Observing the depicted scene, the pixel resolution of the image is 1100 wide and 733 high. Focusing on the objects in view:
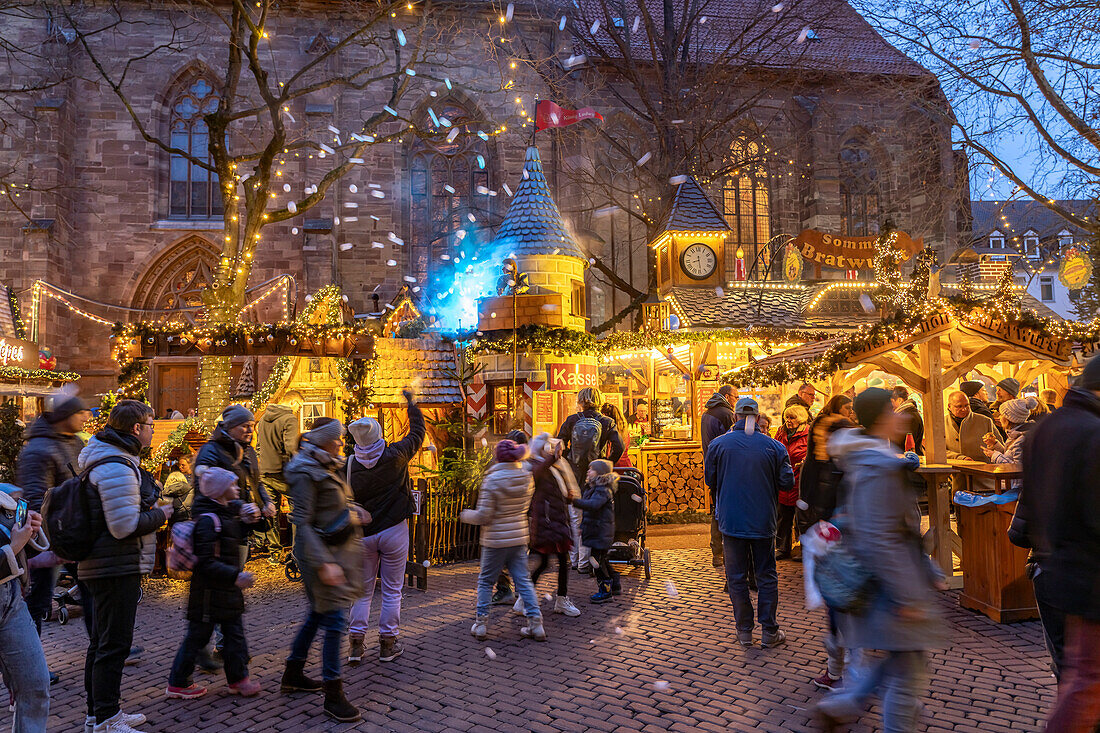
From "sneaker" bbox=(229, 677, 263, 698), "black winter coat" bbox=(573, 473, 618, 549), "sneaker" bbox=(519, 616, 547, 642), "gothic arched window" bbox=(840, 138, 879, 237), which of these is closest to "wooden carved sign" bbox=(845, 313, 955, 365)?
"black winter coat" bbox=(573, 473, 618, 549)

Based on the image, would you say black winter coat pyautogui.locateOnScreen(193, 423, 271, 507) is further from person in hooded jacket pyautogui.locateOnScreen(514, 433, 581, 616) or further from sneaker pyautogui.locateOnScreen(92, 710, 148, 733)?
person in hooded jacket pyautogui.locateOnScreen(514, 433, 581, 616)

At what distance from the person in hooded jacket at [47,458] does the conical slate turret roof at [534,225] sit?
9.47 metres

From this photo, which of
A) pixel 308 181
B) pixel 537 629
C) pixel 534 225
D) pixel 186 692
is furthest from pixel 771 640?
pixel 308 181

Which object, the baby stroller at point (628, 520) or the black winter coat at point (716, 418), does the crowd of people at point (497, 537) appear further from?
the black winter coat at point (716, 418)

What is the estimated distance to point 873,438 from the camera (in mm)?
3326

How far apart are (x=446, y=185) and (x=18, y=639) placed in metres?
19.8

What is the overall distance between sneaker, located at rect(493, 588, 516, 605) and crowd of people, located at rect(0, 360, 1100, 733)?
0.03 m

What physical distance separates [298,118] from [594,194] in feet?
29.7

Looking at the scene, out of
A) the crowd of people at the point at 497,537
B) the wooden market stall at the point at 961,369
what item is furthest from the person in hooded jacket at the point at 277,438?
the wooden market stall at the point at 961,369

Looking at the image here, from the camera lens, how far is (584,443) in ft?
24.2

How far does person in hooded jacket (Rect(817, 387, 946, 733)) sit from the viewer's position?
118 inches

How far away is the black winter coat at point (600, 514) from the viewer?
659cm

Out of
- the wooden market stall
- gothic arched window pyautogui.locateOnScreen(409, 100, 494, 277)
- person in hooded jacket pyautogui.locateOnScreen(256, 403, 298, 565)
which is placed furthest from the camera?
gothic arched window pyautogui.locateOnScreen(409, 100, 494, 277)

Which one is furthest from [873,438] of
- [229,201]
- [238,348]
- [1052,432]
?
[229,201]
